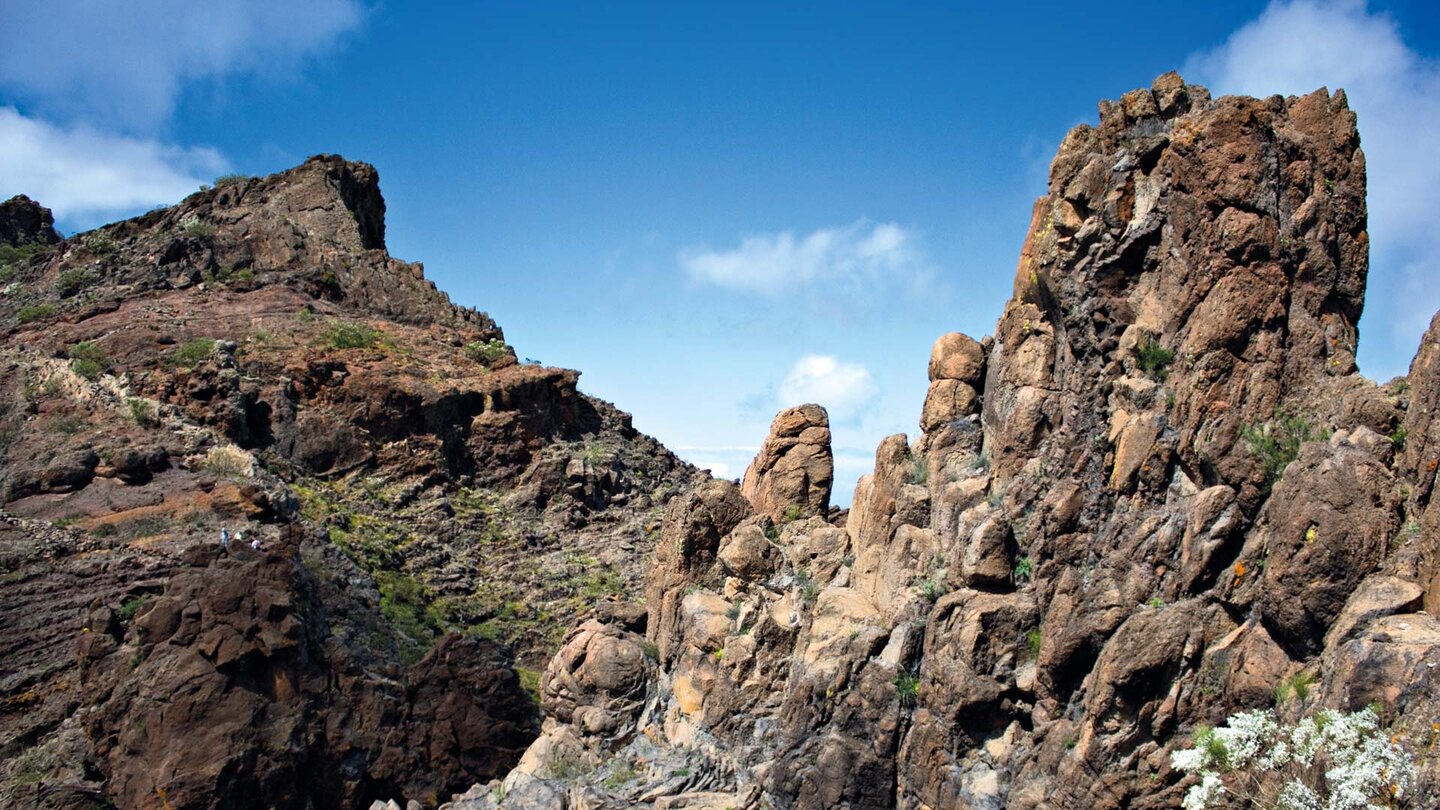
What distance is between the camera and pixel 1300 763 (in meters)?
18.7

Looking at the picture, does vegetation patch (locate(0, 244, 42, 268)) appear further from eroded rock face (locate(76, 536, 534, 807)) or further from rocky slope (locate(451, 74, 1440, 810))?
rocky slope (locate(451, 74, 1440, 810))

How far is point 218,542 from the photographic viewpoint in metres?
45.9

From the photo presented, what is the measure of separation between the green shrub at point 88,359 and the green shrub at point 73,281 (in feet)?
38.7

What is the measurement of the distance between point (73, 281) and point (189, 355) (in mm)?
18043

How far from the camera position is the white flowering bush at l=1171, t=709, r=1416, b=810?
17234 mm

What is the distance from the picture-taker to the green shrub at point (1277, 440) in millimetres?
22391

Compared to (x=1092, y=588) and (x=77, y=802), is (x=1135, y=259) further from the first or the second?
(x=77, y=802)

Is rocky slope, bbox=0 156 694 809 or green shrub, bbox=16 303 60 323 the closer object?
Answer: rocky slope, bbox=0 156 694 809

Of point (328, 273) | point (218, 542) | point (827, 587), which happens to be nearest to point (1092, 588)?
point (827, 587)

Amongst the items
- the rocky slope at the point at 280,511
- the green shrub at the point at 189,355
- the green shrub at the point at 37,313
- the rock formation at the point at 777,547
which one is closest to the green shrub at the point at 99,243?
the rocky slope at the point at 280,511

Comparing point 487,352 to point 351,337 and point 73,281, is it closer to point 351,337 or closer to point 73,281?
point 351,337

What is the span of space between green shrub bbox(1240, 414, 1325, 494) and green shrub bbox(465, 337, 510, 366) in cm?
4707

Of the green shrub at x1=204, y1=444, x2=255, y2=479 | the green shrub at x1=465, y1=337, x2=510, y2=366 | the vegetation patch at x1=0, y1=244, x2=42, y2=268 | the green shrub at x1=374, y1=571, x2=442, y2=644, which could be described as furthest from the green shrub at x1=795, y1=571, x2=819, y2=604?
the vegetation patch at x1=0, y1=244, x2=42, y2=268

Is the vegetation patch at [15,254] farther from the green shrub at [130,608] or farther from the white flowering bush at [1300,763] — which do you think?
the white flowering bush at [1300,763]
